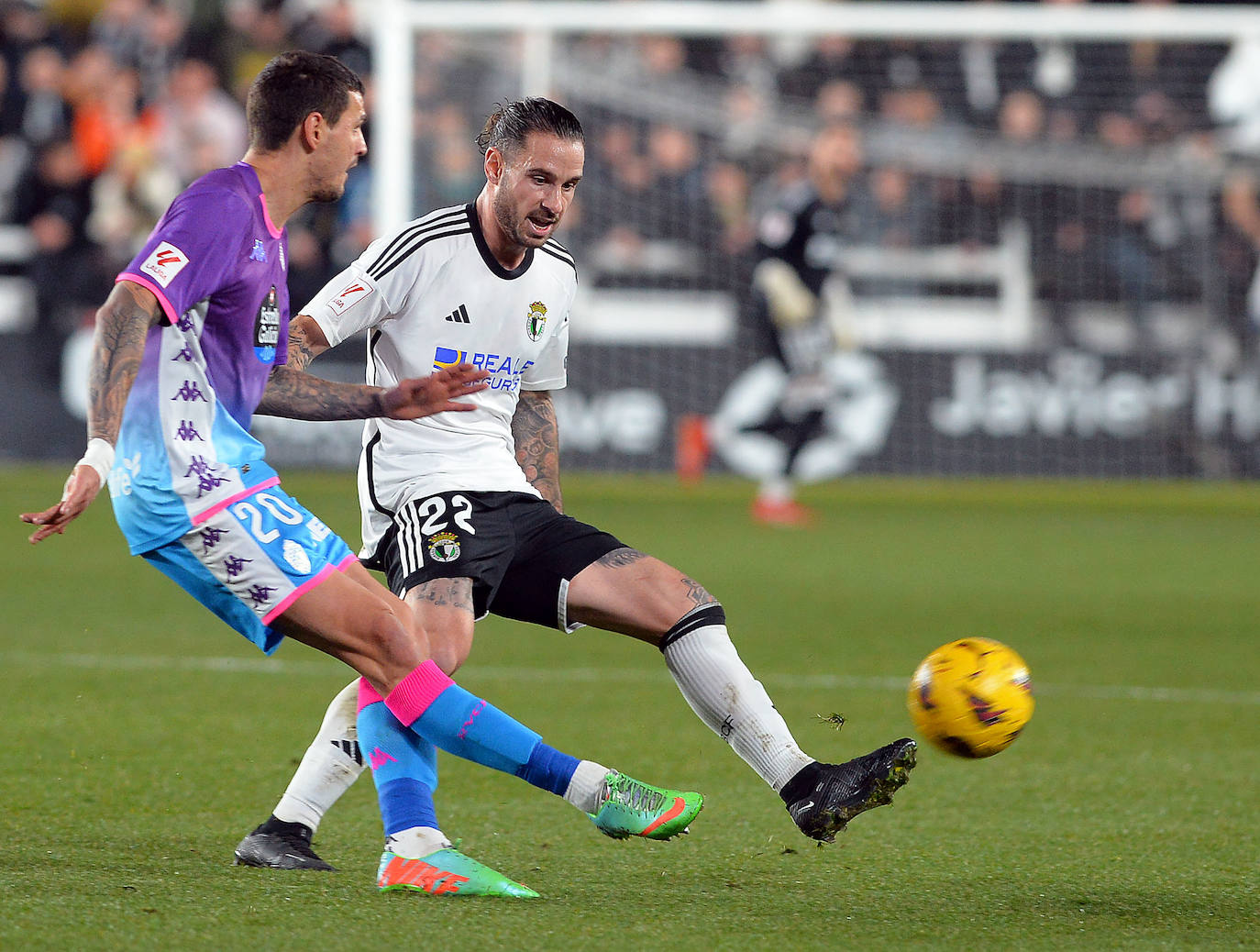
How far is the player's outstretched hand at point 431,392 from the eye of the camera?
12.6 feet

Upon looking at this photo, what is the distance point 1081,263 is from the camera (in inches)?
597

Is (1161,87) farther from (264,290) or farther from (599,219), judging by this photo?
(264,290)

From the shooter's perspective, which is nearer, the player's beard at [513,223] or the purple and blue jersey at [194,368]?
the purple and blue jersey at [194,368]

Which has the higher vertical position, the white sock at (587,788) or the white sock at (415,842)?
the white sock at (587,788)

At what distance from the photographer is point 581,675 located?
280 inches

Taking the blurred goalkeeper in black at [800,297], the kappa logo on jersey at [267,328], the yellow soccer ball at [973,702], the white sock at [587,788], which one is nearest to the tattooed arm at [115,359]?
the kappa logo on jersey at [267,328]

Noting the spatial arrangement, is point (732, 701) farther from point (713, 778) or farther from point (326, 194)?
point (326, 194)

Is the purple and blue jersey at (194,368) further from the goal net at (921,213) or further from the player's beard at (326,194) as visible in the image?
the goal net at (921,213)

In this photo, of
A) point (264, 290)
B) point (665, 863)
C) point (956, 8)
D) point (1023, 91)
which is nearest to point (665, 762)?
point (665, 863)

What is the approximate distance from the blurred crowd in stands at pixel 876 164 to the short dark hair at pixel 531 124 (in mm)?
10308

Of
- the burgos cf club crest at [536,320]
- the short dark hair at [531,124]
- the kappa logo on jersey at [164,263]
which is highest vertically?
the short dark hair at [531,124]

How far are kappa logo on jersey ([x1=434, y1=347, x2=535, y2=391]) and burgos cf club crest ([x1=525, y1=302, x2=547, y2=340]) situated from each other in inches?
2.7

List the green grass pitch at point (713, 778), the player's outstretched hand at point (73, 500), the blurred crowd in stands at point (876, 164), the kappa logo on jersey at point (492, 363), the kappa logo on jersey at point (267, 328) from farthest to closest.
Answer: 1. the blurred crowd in stands at point (876, 164)
2. the kappa logo on jersey at point (492, 363)
3. the kappa logo on jersey at point (267, 328)
4. the green grass pitch at point (713, 778)
5. the player's outstretched hand at point (73, 500)

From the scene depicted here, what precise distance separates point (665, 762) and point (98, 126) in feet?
40.1
